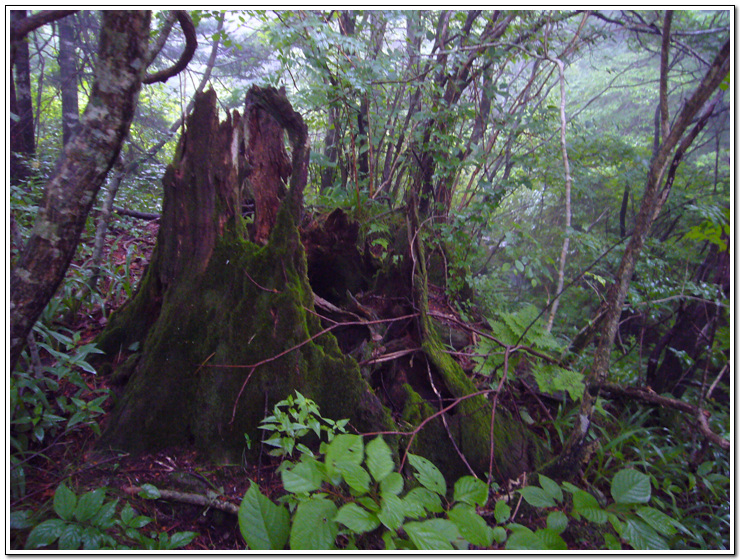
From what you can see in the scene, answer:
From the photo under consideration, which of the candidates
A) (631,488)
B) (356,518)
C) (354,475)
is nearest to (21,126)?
(354,475)

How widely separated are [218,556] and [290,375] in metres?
0.91

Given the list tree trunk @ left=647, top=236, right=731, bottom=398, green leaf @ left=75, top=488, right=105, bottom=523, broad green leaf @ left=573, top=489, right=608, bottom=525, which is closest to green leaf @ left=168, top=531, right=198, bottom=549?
green leaf @ left=75, top=488, right=105, bottom=523

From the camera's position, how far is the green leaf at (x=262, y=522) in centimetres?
Result: 124

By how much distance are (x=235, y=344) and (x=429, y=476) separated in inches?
52.6

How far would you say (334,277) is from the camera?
3.38 meters

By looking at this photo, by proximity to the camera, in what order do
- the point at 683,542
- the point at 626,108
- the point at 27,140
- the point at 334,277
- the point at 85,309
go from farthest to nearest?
the point at 626,108 → the point at 27,140 → the point at 334,277 → the point at 85,309 → the point at 683,542

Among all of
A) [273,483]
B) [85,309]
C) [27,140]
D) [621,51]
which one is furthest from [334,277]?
[621,51]

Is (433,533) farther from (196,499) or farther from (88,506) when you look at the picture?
(88,506)

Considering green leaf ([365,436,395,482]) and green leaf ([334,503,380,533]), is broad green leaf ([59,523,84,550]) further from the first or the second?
green leaf ([365,436,395,482])

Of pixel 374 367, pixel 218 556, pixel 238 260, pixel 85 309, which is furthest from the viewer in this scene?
pixel 85 309

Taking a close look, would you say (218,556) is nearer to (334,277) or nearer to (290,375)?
(290,375)

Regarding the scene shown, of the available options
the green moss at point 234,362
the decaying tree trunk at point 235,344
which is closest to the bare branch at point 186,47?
the decaying tree trunk at point 235,344

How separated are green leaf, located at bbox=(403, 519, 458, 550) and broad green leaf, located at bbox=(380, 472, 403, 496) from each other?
112mm

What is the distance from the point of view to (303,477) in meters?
1.33
